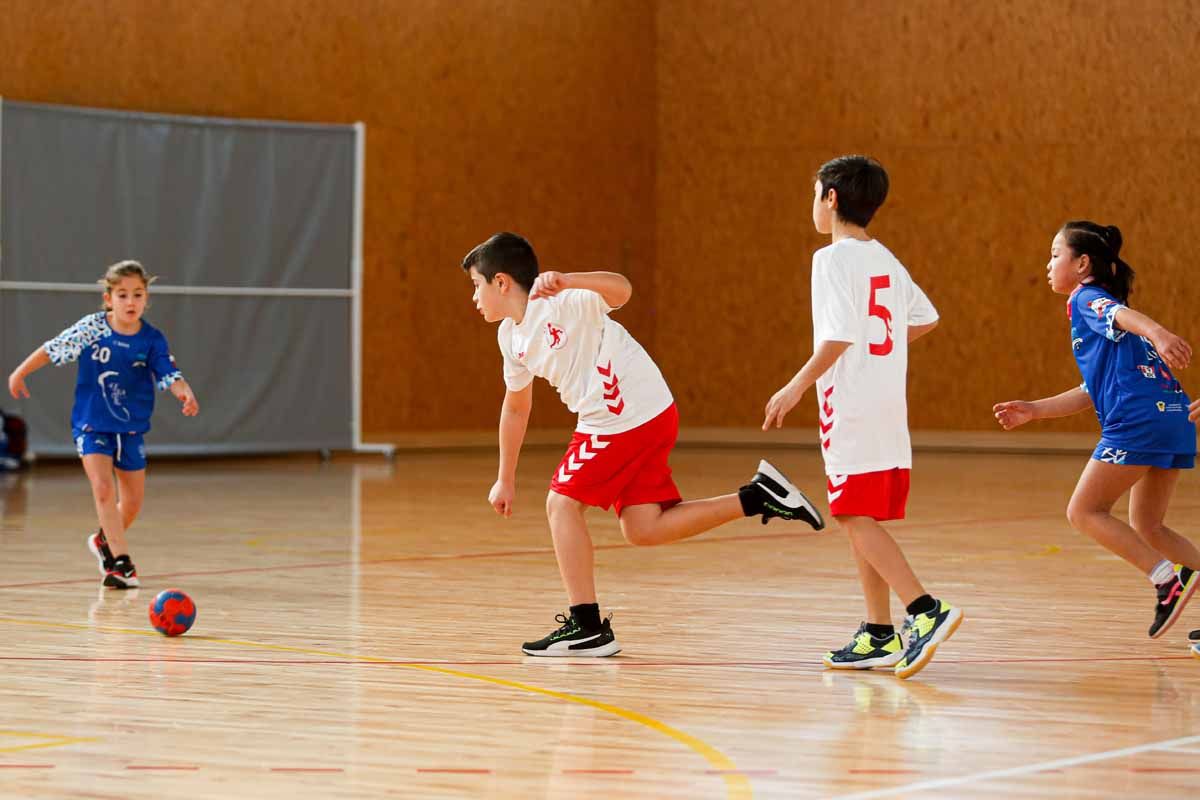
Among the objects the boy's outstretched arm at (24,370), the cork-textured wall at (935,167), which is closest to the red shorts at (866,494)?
the boy's outstretched arm at (24,370)

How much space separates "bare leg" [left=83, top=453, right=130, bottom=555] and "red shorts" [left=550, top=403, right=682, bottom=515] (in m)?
2.39

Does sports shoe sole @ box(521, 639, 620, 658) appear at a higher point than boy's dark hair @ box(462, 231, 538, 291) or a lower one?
lower

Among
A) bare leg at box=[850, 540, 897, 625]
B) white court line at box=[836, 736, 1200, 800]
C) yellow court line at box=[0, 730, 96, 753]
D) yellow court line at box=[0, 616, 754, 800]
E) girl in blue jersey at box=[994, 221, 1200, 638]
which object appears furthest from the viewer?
girl in blue jersey at box=[994, 221, 1200, 638]

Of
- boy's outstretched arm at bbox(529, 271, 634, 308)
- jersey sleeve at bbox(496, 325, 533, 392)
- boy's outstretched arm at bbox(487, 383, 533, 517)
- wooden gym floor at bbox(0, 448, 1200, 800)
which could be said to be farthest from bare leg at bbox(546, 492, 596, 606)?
boy's outstretched arm at bbox(529, 271, 634, 308)

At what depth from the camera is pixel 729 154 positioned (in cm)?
1842

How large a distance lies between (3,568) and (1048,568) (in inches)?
174

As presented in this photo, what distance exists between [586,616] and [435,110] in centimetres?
1234

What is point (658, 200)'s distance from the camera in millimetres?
18922

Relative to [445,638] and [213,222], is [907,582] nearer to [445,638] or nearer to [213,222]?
[445,638]

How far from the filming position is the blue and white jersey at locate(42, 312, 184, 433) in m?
7.16

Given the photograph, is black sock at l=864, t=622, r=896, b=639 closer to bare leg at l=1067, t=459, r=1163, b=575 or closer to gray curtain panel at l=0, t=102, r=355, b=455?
bare leg at l=1067, t=459, r=1163, b=575

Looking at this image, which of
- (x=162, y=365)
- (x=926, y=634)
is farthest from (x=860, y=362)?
(x=162, y=365)

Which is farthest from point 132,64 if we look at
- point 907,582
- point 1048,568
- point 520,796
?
point 520,796

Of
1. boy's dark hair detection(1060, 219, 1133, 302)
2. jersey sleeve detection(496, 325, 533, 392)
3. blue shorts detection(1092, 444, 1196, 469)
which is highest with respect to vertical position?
boy's dark hair detection(1060, 219, 1133, 302)
